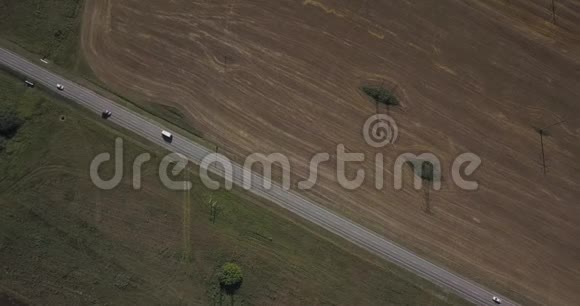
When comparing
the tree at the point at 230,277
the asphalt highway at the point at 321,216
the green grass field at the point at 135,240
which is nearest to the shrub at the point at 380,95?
the asphalt highway at the point at 321,216

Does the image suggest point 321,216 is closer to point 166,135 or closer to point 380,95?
point 380,95

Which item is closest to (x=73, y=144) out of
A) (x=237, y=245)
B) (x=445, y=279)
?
(x=237, y=245)

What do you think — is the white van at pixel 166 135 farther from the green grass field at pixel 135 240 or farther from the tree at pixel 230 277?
the tree at pixel 230 277

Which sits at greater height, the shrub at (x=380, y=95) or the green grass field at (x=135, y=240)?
the shrub at (x=380, y=95)

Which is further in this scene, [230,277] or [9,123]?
[9,123]

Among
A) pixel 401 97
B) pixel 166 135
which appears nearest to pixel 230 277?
pixel 166 135
